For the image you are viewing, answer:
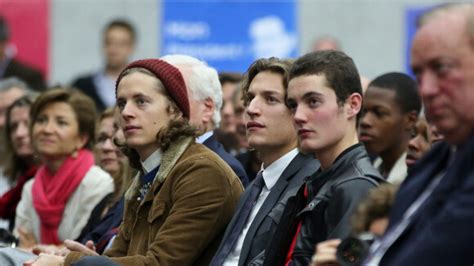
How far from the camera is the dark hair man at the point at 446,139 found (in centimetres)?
330

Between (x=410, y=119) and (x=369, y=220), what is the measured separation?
315 cm

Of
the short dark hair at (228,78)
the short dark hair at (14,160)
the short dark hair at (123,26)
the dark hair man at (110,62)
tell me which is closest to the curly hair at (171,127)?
the short dark hair at (14,160)

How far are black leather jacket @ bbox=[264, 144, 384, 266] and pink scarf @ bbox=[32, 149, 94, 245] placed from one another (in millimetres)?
3048

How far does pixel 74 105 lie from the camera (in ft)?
Result: 25.7

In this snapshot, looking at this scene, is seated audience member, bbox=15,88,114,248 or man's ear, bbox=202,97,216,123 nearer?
man's ear, bbox=202,97,216,123

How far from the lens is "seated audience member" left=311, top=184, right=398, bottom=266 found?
364 cm

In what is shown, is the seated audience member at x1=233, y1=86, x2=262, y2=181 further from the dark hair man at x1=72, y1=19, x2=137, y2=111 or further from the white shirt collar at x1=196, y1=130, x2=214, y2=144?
the dark hair man at x1=72, y1=19, x2=137, y2=111

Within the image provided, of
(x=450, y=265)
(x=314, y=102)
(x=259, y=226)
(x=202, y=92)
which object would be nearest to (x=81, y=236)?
(x=202, y=92)

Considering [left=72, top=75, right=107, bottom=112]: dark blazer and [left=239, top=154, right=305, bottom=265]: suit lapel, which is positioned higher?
[left=239, top=154, right=305, bottom=265]: suit lapel

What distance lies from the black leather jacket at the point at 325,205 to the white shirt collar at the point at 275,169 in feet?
1.78

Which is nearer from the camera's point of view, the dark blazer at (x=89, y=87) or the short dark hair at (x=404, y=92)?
the short dark hair at (x=404, y=92)

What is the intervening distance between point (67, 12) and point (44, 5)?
0.26 metres

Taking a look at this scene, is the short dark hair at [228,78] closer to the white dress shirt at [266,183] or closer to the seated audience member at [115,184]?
the seated audience member at [115,184]

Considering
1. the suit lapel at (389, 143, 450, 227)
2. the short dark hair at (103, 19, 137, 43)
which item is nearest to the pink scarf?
the suit lapel at (389, 143, 450, 227)
